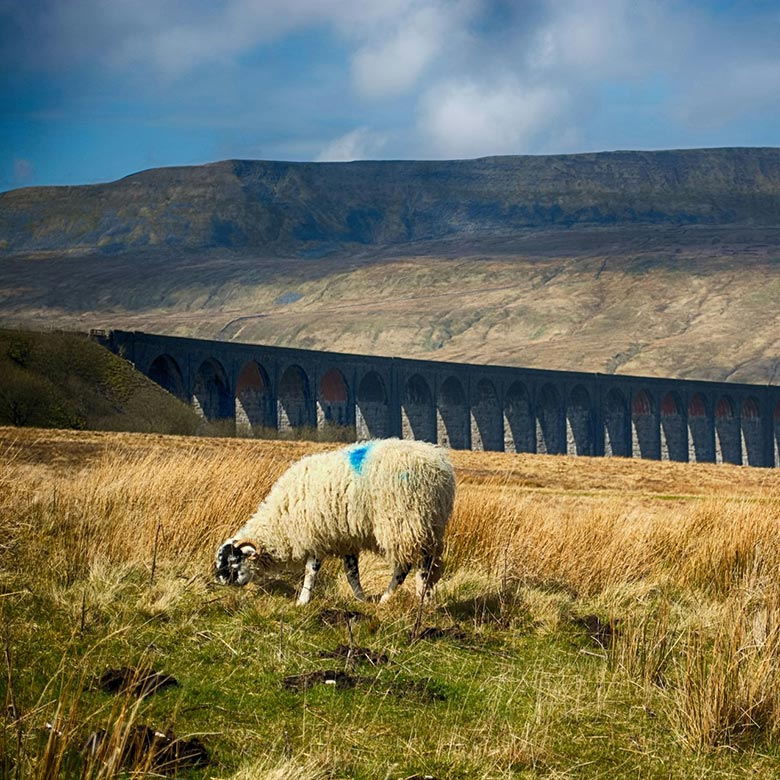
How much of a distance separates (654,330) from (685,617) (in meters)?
184

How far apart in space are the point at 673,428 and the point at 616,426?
6.13 m

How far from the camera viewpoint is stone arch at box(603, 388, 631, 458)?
8831cm

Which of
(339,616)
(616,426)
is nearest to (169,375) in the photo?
(616,426)

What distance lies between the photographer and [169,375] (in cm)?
6200

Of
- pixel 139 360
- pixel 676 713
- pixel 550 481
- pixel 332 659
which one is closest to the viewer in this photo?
pixel 676 713

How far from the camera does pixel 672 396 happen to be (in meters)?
92.6

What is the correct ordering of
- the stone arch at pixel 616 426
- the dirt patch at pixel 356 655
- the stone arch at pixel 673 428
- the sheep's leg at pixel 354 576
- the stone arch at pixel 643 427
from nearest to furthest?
the dirt patch at pixel 356 655
the sheep's leg at pixel 354 576
the stone arch at pixel 616 426
the stone arch at pixel 643 427
the stone arch at pixel 673 428

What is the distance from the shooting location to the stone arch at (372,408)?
74000mm

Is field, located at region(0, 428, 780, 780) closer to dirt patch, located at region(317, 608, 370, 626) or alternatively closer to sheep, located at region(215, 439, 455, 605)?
dirt patch, located at region(317, 608, 370, 626)

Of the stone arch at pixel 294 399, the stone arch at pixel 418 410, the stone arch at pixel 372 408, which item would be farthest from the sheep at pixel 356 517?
the stone arch at pixel 418 410

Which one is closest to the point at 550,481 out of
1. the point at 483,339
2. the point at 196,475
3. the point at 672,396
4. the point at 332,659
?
the point at 196,475

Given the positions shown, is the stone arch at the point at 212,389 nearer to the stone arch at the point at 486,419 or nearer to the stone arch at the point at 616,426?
the stone arch at the point at 486,419

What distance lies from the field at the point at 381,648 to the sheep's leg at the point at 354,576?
158 millimetres

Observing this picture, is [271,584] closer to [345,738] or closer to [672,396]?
[345,738]
